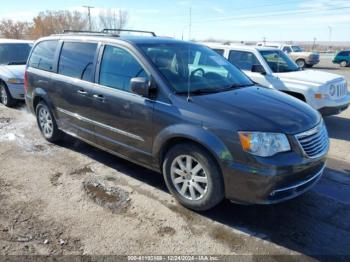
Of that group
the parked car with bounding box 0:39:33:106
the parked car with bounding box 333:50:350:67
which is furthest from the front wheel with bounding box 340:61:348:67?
the parked car with bounding box 0:39:33:106

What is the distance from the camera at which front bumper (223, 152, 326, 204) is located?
3.13m

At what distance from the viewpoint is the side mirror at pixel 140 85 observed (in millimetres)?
3729

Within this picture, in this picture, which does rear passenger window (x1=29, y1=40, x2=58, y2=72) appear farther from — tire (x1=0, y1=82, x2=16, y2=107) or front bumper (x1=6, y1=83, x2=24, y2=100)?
tire (x1=0, y1=82, x2=16, y2=107)

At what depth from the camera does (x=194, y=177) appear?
3.61m

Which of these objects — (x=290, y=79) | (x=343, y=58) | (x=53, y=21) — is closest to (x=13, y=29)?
(x=53, y=21)

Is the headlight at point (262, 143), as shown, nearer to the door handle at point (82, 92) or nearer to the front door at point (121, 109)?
the front door at point (121, 109)

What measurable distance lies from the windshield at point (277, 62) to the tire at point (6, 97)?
632 centimetres

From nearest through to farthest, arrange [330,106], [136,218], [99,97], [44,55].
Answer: [136,218] < [99,97] < [44,55] < [330,106]

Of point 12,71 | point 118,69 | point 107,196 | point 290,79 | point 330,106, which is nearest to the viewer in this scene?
point 107,196

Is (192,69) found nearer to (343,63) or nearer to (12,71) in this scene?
(12,71)

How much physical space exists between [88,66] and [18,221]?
2212mm

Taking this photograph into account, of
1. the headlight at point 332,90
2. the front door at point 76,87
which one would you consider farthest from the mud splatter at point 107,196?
the headlight at point 332,90

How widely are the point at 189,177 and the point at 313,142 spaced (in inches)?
52.4

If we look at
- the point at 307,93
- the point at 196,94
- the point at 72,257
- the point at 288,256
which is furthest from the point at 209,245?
the point at 307,93
